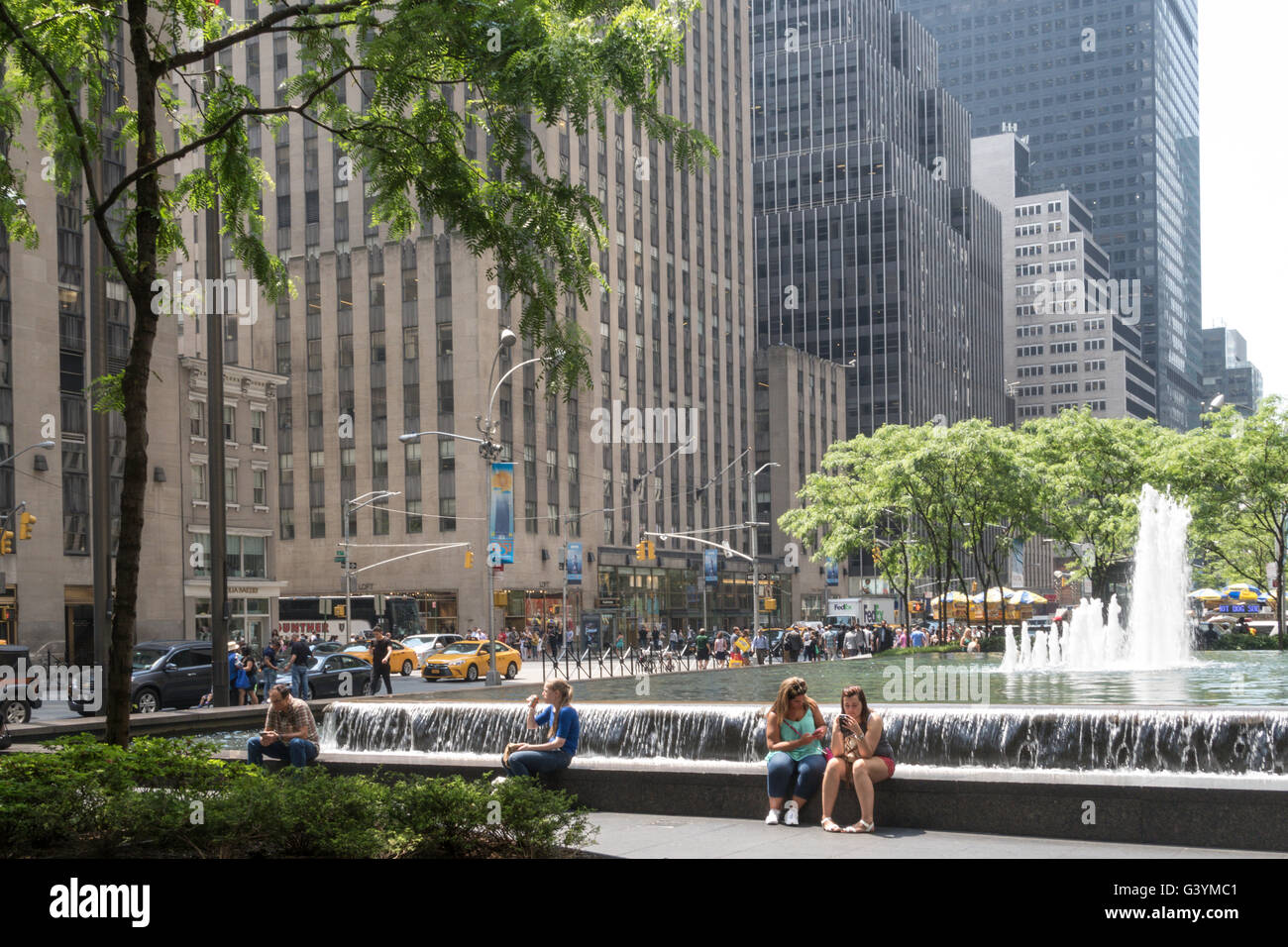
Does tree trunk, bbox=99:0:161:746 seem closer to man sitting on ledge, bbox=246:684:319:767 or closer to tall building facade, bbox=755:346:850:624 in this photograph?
man sitting on ledge, bbox=246:684:319:767

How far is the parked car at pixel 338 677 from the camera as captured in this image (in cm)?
3381

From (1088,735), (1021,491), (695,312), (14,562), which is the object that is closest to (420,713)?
(1088,735)

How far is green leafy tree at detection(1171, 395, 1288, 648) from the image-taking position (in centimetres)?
4603

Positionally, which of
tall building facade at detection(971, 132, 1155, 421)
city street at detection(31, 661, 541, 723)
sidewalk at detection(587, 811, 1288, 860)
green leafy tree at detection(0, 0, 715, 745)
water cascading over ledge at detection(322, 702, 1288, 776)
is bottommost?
city street at detection(31, 661, 541, 723)

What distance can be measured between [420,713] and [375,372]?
67.0 metres

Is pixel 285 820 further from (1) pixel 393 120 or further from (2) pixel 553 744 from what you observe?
(1) pixel 393 120

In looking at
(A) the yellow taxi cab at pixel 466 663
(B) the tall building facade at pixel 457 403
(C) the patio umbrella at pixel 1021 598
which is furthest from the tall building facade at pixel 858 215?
(A) the yellow taxi cab at pixel 466 663

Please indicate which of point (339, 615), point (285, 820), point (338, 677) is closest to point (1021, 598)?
point (339, 615)

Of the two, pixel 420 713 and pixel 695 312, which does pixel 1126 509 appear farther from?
pixel 695 312

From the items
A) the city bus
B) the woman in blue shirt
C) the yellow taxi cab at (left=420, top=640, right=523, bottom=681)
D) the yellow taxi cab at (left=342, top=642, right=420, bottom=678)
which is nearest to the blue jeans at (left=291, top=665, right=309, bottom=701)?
the yellow taxi cab at (left=420, top=640, right=523, bottom=681)

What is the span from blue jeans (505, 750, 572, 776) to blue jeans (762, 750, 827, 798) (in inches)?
90.4

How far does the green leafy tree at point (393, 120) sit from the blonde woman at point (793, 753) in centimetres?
389

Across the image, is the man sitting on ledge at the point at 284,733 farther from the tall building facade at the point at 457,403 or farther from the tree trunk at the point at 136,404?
the tall building facade at the point at 457,403

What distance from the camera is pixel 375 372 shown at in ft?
273
